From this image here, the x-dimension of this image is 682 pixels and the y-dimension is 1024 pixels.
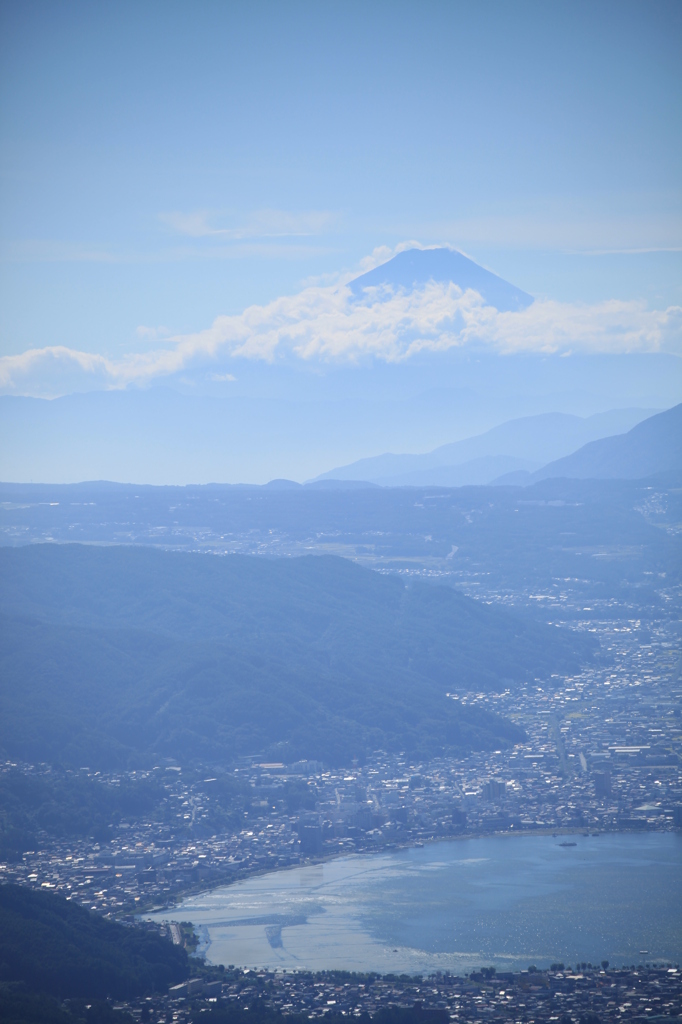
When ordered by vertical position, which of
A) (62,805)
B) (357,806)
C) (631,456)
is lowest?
(357,806)

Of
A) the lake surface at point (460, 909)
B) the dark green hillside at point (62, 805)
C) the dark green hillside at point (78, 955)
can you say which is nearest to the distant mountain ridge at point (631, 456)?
the dark green hillside at point (62, 805)

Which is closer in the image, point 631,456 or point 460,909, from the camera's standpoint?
point 460,909

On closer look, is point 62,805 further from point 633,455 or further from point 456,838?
point 633,455

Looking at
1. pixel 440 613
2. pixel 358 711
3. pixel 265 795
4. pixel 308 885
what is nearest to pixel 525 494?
pixel 440 613

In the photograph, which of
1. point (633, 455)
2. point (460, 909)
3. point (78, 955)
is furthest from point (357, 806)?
point (633, 455)

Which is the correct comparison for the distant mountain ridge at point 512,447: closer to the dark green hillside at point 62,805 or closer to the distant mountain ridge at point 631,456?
the distant mountain ridge at point 631,456

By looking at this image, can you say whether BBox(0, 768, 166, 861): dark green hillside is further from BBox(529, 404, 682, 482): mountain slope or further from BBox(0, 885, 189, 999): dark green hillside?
BBox(529, 404, 682, 482): mountain slope
